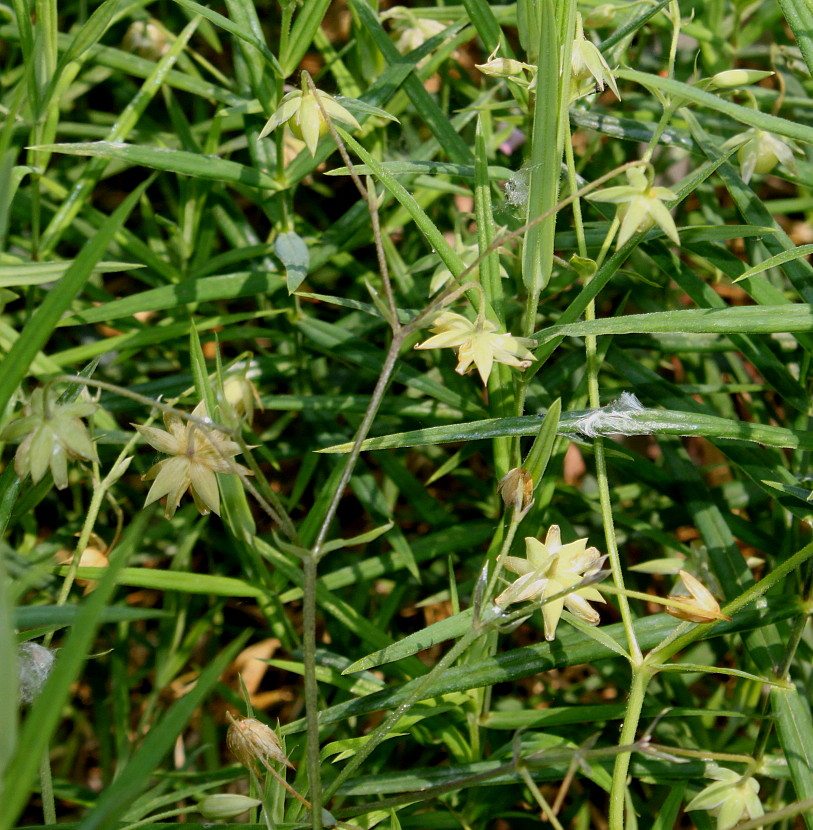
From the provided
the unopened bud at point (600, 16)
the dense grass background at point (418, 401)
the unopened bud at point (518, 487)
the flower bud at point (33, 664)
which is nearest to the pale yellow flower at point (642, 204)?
the dense grass background at point (418, 401)

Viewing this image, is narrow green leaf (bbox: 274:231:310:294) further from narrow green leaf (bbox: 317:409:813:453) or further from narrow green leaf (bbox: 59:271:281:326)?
narrow green leaf (bbox: 317:409:813:453)

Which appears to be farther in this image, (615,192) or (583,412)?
(583,412)

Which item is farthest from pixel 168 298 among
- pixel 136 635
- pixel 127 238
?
pixel 136 635

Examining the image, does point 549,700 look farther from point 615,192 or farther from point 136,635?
point 615,192

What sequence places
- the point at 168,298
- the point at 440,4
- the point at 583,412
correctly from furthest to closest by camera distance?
the point at 440,4 < the point at 168,298 < the point at 583,412

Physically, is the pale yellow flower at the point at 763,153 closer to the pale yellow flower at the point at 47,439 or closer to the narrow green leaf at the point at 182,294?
the narrow green leaf at the point at 182,294

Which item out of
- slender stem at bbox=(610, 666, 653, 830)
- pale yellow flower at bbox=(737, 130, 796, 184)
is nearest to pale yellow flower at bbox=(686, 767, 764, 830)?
slender stem at bbox=(610, 666, 653, 830)
